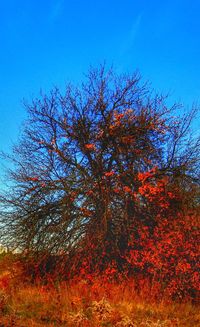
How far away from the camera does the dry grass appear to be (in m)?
10.2

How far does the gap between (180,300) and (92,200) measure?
477cm

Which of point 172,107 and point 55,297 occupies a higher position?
point 172,107

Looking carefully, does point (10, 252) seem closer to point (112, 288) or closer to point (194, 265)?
point (112, 288)

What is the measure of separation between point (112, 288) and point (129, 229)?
2296mm

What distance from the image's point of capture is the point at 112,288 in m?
13.7

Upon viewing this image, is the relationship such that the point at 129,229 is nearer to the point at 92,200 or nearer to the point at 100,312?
the point at 92,200

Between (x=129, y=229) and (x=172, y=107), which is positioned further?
(x=172, y=107)

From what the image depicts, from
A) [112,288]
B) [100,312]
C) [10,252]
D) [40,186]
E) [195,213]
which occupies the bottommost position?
[100,312]

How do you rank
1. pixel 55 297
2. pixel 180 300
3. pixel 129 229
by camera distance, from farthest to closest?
1. pixel 129 229
2. pixel 180 300
3. pixel 55 297

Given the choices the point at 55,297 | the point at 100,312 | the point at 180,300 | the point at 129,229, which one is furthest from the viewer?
the point at 129,229

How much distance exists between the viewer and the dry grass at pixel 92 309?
33.3 feet

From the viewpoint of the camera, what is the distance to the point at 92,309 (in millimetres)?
10836

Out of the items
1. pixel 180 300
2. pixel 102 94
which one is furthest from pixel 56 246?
pixel 102 94

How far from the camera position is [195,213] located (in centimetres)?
1552
